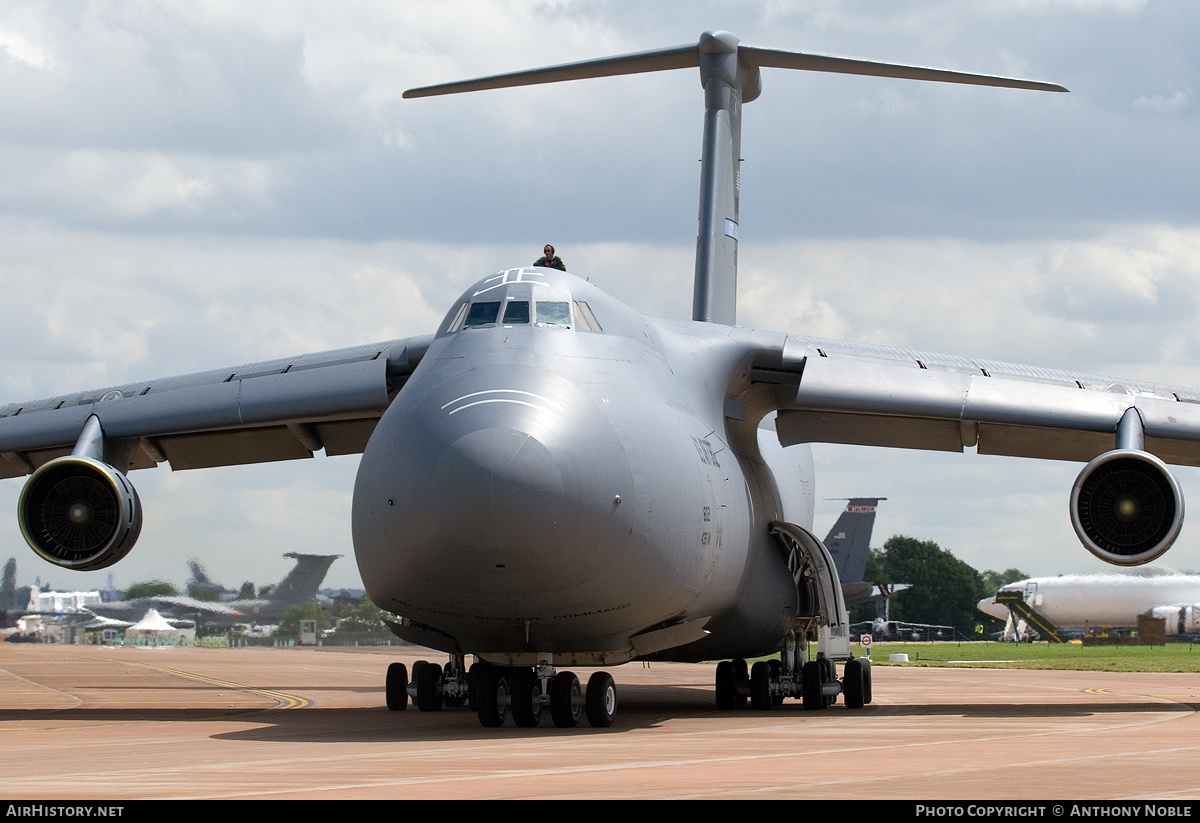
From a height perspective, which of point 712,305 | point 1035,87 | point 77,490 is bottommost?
point 77,490

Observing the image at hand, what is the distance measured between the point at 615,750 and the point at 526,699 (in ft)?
8.08

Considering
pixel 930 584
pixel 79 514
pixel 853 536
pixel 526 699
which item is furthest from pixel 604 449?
pixel 930 584

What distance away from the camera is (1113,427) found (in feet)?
49.9

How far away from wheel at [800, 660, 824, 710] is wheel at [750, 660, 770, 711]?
54cm

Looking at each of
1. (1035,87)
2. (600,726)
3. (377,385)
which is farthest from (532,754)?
(1035,87)

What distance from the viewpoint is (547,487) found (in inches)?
416

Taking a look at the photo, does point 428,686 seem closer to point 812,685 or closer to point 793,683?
point 793,683

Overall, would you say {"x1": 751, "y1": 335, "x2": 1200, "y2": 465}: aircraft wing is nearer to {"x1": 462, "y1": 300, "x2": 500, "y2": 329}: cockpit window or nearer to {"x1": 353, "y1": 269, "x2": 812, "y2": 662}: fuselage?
{"x1": 353, "y1": 269, "x2": 812, "y2": 662}: fuselage

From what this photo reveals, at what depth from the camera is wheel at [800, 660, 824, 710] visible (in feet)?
51.5

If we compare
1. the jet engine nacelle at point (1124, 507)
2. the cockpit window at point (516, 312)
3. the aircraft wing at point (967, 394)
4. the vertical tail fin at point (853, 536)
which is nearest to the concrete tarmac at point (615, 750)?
the jet engine nacelle at point (1124, 507)

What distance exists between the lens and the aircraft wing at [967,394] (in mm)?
15336

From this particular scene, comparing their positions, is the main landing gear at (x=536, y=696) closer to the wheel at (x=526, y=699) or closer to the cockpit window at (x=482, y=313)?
the wheel at (x=526, y=699)
